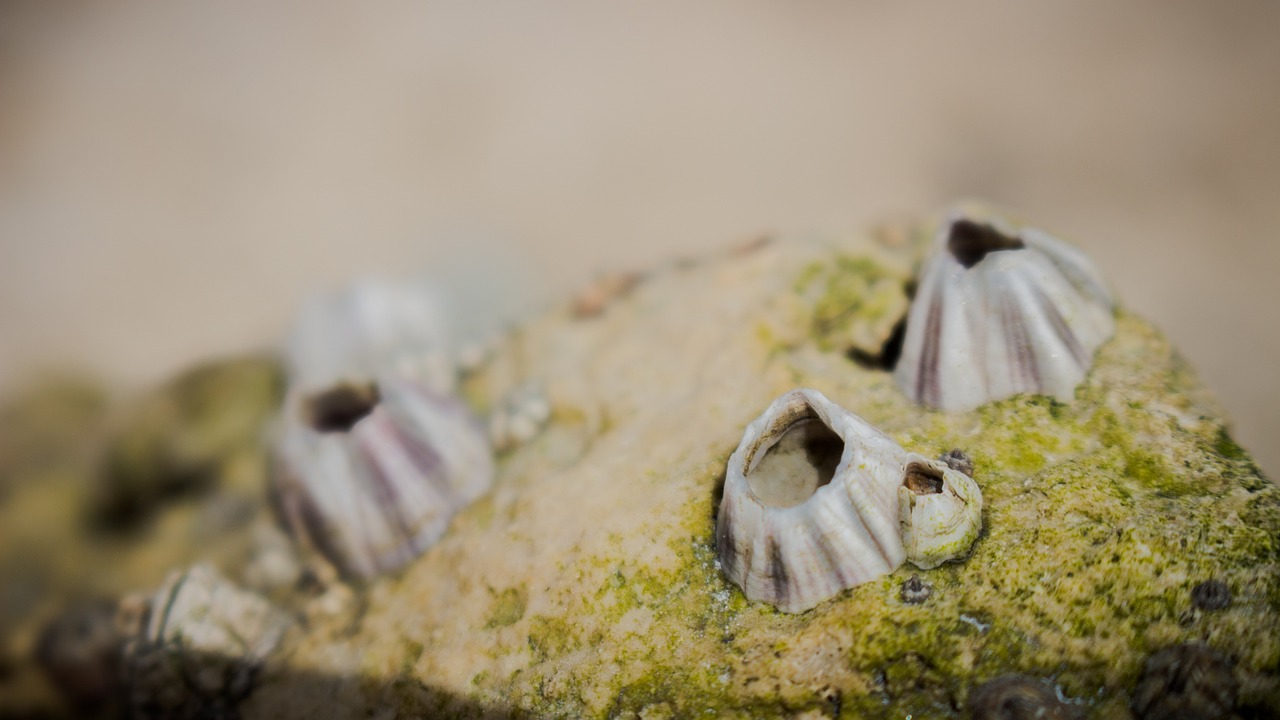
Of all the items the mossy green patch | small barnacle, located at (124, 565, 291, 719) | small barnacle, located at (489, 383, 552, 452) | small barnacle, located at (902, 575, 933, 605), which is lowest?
small barnacle, located at (124, 565, 291, 719)

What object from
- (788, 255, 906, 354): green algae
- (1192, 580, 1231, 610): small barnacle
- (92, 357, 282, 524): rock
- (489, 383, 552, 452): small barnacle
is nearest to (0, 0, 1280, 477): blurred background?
(92, 357, 282, 524): rock

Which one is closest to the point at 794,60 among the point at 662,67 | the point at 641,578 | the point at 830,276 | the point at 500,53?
the point at 662,67

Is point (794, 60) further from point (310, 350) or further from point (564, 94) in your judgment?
point (310, 350)

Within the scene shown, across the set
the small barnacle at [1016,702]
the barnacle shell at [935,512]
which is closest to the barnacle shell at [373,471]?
the barnacle shell at [935,512]

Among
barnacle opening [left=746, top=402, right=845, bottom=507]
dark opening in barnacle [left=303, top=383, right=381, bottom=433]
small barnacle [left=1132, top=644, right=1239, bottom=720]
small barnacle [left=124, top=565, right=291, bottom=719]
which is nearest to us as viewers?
small barnacle [left=1132, top=644, right=1239, bottom=720]

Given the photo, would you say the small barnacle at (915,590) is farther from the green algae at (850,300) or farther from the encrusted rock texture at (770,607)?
the green algae at (850,300)

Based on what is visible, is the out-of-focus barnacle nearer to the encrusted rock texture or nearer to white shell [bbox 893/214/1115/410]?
the encrusted rock texture
